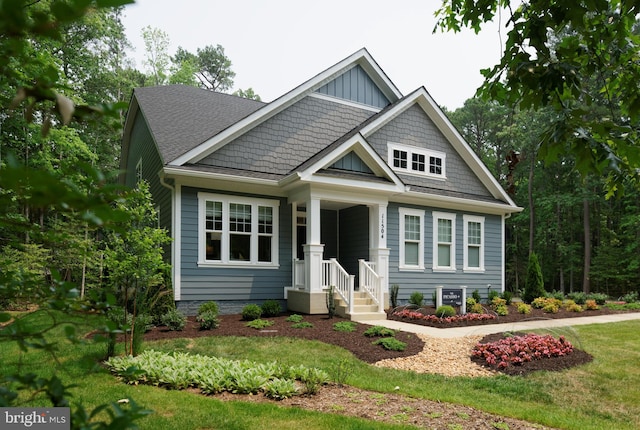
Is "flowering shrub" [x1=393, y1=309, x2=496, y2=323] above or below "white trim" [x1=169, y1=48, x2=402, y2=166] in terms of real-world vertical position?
below

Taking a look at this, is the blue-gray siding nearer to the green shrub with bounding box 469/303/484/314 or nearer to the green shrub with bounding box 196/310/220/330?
the green shrub with bounding box 469/303/484/314

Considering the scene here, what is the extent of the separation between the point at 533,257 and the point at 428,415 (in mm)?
14780

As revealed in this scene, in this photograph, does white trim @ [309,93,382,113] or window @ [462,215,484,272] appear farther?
window @ [462,215,484,272]

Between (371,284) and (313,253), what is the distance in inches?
78.9

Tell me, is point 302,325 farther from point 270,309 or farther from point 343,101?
point 343,101

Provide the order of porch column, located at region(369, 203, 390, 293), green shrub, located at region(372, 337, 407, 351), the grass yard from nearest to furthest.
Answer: the grass yard, green shrub, located at region(372, 337, 407, 351), porch column, located at region(369, 203, 390, 293)

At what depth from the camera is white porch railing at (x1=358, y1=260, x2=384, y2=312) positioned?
12312 mm

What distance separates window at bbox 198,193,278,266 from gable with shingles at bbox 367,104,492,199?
466 cm

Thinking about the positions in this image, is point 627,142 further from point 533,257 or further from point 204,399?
point 533,257

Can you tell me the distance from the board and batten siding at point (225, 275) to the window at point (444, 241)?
18.2 ft

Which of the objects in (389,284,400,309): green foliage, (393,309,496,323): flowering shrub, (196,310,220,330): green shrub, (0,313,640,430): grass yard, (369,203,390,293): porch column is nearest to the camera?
(0,313,640,430): grass yard

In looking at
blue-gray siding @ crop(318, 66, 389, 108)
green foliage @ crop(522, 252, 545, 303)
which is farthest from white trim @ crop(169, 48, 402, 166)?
green foliage @ crop(522, 252, 545, 303)

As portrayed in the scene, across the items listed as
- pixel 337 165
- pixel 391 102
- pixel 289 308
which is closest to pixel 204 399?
pixel 289 308

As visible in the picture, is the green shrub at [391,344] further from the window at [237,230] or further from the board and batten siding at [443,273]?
the board and batten siding at [443,273]
